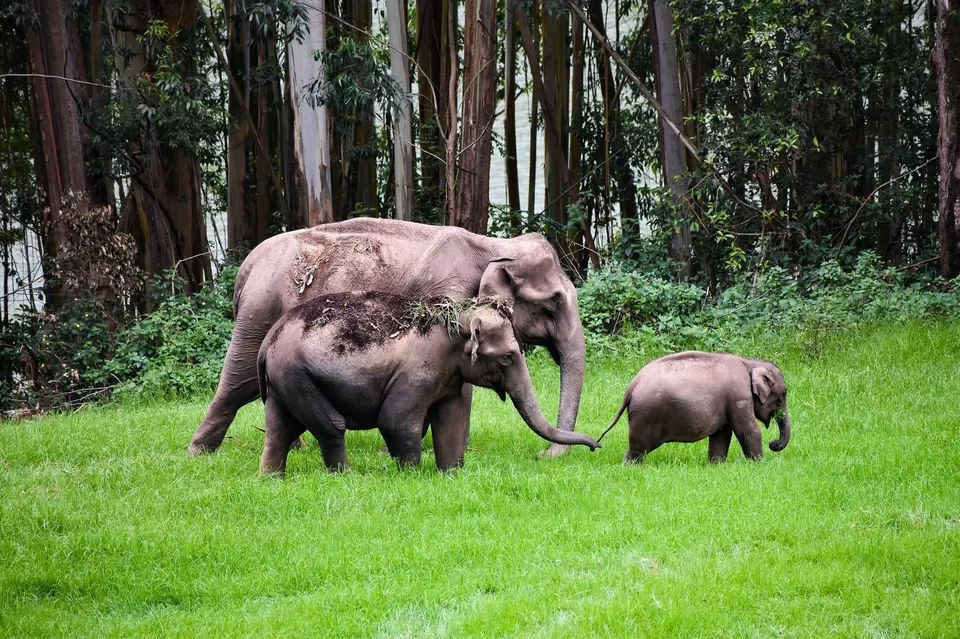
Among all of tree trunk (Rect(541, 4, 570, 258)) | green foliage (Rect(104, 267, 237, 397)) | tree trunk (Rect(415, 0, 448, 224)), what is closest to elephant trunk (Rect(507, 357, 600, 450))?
green foliage (Rect(104, 267, 237, 397))

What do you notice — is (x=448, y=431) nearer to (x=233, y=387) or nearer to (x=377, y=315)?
(x=377, y=315)

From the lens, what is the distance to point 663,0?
55.2 ft

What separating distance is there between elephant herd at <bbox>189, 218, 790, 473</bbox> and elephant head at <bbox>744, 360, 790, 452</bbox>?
0.01m

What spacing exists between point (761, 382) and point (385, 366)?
9.10 feet

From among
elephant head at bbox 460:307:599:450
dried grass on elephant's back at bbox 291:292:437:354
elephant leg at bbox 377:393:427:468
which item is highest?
dried grass on elephant's back at bbox 291:292:437:354

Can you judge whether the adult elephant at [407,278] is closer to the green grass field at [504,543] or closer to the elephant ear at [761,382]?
the green grass field at [504,543]

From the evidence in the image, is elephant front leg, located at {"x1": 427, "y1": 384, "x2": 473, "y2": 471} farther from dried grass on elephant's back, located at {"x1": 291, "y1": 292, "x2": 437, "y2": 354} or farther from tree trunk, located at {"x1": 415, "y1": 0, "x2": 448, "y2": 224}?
tree trunk, located at {"x1": 415, "y1": 0, "x2": 448, "y2": 224}

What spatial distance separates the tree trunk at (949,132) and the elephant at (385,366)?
8766 mm

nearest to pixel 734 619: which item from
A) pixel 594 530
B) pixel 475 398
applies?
pixel 594 530

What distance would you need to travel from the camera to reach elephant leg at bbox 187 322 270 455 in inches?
353

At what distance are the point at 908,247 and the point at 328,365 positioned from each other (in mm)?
14184

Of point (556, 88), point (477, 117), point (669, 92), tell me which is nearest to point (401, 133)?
point (477, 117)

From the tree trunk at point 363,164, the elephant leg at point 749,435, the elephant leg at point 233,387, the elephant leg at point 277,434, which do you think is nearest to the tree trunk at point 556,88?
the tree trunk at point 363,164

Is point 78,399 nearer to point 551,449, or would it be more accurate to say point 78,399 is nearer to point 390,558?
point 551,449
